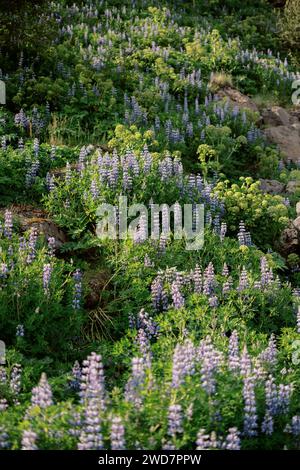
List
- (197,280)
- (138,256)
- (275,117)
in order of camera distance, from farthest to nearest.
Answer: (275,117) → (138,256) → (197,280)

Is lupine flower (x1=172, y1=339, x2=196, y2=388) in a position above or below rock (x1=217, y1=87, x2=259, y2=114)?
below

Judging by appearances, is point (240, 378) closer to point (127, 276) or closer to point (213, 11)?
point (127, 276)

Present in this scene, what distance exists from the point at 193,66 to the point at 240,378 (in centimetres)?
880

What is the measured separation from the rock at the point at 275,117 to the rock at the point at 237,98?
0.21 meters

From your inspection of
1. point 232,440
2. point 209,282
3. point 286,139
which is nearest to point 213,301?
point 209,282

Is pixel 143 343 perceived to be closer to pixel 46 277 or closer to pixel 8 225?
pixel 46 277

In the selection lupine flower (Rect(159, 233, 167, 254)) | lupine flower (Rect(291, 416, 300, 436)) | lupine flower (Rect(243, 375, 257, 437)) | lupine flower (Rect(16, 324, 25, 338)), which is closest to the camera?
lupine flower (Rect(243, 375, 257, 437))

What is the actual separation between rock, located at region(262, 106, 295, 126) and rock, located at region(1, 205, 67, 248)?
18.4 feet

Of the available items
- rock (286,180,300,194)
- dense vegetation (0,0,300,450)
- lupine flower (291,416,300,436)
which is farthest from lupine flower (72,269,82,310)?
rock (286,180,300,194)

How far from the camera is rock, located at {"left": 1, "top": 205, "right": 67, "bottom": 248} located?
6.48m

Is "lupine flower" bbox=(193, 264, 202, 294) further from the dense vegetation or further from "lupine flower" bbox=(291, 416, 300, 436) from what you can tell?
"lupine flower" bbox=(291, 416, 300, 436)

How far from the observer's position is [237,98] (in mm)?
11586

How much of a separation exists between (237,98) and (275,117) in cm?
74
